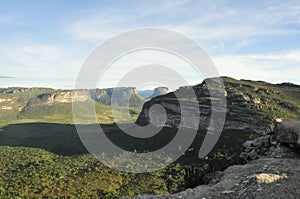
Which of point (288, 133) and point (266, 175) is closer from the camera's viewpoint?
point (266, 175)

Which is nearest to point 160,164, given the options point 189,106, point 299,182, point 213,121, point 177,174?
point 177,174

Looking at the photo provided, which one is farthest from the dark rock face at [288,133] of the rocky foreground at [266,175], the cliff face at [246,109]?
the cliff face at [246,109]

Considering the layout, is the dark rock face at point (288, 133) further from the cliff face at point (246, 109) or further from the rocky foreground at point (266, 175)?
the cliff face at point (246, 109)

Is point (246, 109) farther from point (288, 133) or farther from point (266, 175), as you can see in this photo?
point (266, 175)

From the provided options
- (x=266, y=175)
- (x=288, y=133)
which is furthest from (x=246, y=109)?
(x=266, y=175)

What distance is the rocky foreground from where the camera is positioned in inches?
635

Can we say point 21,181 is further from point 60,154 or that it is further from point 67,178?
point 60,154

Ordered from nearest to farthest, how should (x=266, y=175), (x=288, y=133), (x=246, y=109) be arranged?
(x=266, y=175), (x=288, y=133), (x=246, y=109)

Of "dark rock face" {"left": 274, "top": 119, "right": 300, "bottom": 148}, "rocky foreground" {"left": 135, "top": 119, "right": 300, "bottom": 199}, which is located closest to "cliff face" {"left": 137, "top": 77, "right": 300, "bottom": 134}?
"dark rock face" {"left": 274, "top": 119, "right": 300, "bottom": 148}

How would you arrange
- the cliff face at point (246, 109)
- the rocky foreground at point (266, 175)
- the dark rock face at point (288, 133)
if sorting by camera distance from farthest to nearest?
the cliff face at point (246, 109) → the dark rock face at point (288, 133) → the rocky foreground at point (266, 175)

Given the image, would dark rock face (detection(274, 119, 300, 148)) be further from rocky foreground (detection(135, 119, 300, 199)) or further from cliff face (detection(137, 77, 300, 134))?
cliff face (detection(137, 77, 300, 134))

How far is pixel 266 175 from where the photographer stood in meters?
17.5

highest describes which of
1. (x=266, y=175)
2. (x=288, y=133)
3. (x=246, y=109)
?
(x=246, y=109)

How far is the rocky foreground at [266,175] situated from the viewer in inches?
635
